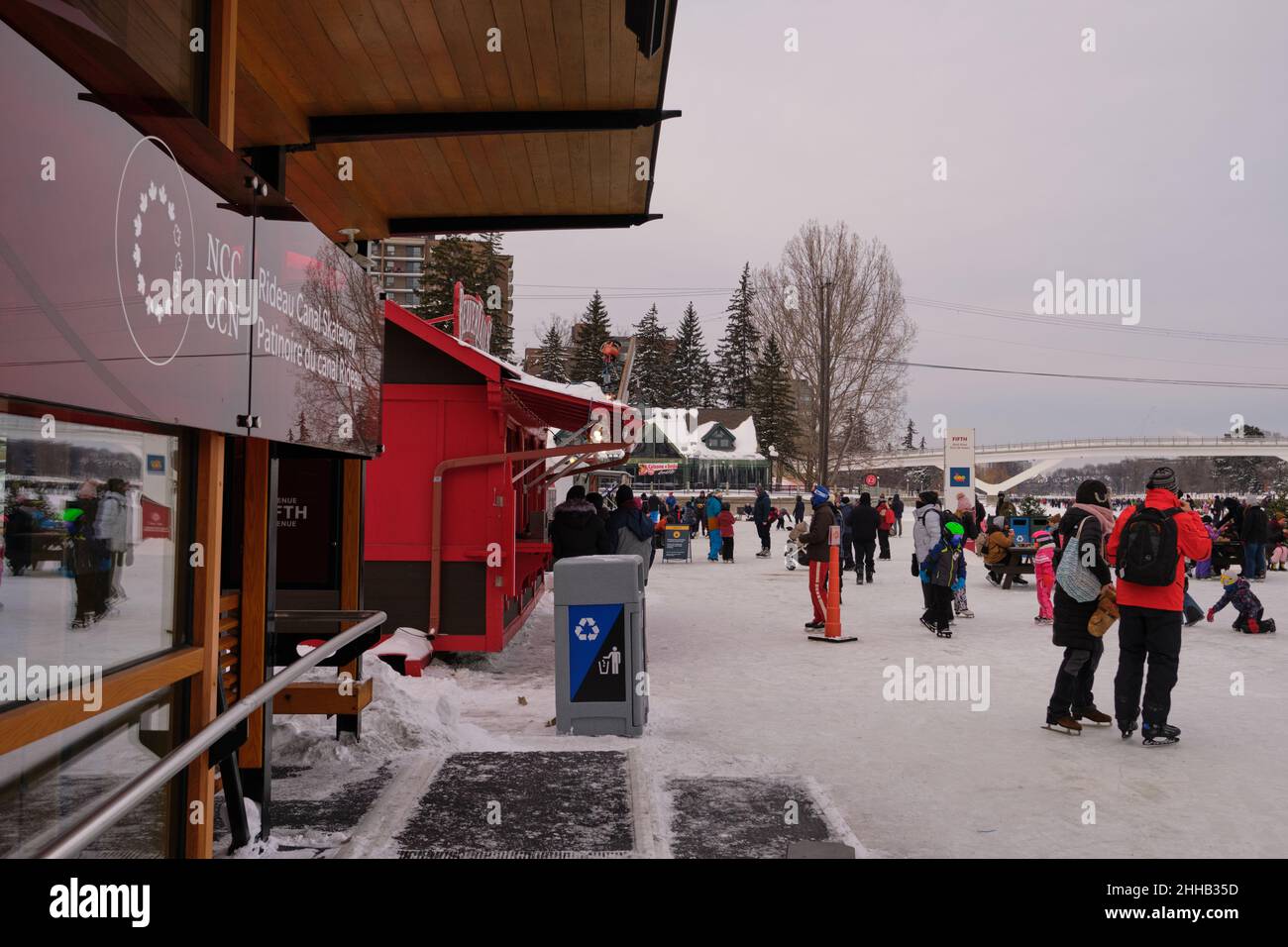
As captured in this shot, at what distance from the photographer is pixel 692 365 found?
303 ft

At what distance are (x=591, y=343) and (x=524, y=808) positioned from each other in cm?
7122

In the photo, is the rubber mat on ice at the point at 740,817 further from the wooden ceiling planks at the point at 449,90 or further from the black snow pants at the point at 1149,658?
the wooden ceiling planks at the point at 449,90

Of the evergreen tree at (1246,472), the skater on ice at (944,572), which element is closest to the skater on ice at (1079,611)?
the skater on ice at (944,572)

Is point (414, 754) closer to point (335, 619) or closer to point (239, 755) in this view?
point (335, 619)

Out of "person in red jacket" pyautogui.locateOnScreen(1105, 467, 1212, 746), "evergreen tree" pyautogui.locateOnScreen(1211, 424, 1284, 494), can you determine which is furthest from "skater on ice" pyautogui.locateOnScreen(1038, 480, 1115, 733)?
"evergreen tree" pyautogui.locateOnScreen(1211, 424, 1284, 494)

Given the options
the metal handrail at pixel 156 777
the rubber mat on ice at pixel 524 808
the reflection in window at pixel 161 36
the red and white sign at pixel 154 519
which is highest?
the reflection in window at pixel 161 36

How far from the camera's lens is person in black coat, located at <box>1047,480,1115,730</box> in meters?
6.85

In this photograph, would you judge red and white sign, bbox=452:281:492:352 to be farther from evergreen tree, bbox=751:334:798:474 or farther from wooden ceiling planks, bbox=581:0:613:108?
evergreen tree, bbox=751:334:798:474

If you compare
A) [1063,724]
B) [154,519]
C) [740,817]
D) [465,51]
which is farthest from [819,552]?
[154,519]

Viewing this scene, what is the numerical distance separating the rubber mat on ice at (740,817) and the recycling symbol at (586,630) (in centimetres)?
140

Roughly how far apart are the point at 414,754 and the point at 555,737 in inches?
36.7

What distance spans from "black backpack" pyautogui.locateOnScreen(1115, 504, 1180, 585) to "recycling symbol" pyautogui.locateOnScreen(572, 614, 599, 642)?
358 centimetres

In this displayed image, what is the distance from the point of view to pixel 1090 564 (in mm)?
6855

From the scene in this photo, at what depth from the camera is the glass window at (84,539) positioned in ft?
7.32
